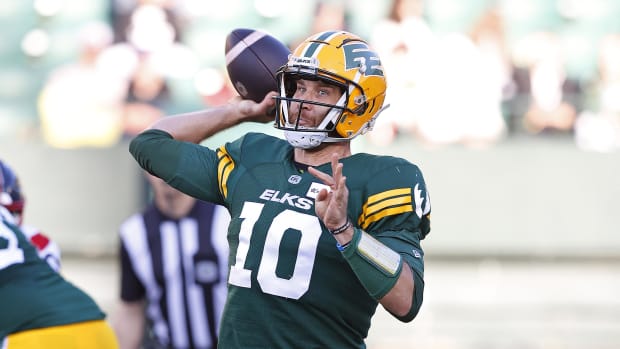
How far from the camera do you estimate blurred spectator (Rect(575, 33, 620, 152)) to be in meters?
14.2

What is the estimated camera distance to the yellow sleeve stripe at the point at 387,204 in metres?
3.01

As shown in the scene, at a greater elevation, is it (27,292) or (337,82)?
(337,82)

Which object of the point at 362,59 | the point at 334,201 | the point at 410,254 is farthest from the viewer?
the point at 362,59

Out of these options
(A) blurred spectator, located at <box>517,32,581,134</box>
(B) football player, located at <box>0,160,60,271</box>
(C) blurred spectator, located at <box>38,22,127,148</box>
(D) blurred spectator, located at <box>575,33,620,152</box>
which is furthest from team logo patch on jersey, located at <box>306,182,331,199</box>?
(D) blurred spectator, located at <box>575,33,620,152</box>

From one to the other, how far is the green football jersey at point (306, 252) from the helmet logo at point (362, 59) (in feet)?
0.80

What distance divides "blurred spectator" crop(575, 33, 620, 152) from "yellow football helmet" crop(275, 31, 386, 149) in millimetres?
11409

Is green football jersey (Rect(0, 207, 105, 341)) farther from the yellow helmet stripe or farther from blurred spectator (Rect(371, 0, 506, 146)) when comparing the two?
blurred spectator (Rect(371, 0, 506, 146))

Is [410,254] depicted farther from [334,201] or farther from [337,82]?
[337,82]

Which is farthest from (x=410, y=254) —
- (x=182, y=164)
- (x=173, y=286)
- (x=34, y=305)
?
(x=173, y=286)

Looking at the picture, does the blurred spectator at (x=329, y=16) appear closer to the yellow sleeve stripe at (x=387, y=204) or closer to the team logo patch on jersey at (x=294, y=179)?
the team logo patch on jersey at (x=294, y=179)

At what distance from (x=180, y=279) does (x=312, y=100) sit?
2101 mm

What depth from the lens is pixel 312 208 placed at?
3068 mm

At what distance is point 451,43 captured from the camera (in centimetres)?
1409

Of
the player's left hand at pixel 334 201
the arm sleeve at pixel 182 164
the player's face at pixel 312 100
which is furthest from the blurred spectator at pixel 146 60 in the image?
the player's left hand at pixel 334 201
